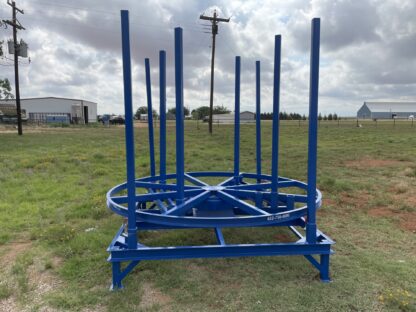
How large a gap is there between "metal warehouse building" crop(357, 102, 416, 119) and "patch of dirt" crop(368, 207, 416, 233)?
91.1 m

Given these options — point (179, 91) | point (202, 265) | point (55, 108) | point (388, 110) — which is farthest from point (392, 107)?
point (179, 91)

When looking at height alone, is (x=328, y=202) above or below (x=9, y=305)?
above

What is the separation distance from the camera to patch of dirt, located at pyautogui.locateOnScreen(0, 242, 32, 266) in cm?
358

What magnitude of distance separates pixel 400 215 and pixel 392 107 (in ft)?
326

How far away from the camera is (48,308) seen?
8.79ft

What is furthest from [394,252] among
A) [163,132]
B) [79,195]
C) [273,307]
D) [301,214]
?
[79,195]

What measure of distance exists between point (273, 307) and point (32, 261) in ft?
8.16

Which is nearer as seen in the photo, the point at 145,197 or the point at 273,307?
the point at 273,307

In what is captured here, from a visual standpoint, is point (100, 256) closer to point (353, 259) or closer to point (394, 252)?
point (353, 259)

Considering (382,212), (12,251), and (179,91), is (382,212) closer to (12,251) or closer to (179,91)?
(179,91)

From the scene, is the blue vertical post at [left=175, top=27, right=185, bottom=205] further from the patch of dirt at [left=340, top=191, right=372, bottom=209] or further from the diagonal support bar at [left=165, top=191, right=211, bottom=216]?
the patch of dirt at [left=340, top=191, right=372, bottom=209]

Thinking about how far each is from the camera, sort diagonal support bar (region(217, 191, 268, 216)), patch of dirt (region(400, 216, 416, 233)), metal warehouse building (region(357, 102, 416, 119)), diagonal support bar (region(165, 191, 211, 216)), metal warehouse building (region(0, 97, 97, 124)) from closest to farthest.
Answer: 1. diagonal support bar (region(165, 191, 211, 216))
2. diagonal support bar (region(217, 191, 268, 216))
3. patch of dirt (region(400, 216, 416, 233))
4. metal warehouse building (region(0, 97, 97, 124))
5. metal warehouse building (region(357, 102, 416, 119))

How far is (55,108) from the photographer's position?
50156 millimetres

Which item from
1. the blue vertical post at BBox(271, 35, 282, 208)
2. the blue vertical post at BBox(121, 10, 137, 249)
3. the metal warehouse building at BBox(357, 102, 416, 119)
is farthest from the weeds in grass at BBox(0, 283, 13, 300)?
the metal warehouse building at BBox(357, 102, 416, 119)
